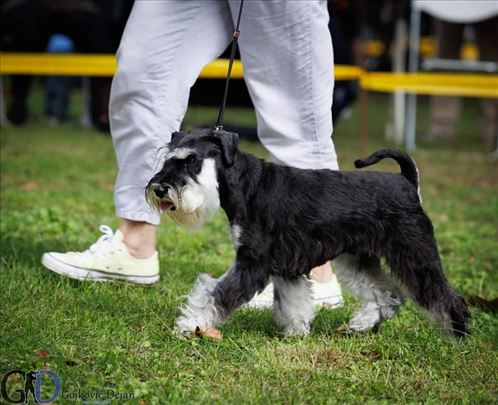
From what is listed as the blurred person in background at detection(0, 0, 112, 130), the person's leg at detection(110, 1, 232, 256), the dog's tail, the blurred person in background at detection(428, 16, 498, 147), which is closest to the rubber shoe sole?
the person's leg at detection(110, 1, 232, 256)

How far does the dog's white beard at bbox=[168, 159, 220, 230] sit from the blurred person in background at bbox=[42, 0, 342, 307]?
607 mm

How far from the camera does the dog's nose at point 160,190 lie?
10.5ft

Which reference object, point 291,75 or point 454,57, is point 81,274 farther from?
point 454,57

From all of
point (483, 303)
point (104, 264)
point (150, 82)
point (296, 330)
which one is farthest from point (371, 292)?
point (150, 82)

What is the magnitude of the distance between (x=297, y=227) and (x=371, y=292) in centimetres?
53

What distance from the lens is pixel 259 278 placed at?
11.1ft

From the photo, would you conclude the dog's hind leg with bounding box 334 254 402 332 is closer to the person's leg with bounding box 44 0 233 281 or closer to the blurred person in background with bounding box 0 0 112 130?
the person's leg with bounding box 44 0 233 281

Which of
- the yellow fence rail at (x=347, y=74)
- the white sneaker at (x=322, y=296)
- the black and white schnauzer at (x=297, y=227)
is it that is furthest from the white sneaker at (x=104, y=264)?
the yellow fence rail at (x=347, y=74)

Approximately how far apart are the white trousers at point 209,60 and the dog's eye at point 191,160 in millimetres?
744

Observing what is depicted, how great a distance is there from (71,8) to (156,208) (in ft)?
27.8

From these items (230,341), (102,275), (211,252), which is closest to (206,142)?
(230,341)

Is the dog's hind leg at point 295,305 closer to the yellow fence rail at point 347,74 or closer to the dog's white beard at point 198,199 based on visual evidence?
the dog's white beard at point 198,199

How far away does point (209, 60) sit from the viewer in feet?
13.6

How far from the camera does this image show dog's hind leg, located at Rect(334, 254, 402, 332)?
12.1 ft
